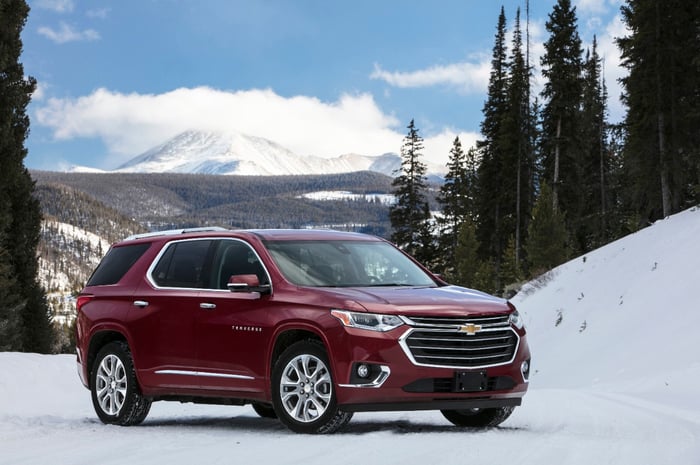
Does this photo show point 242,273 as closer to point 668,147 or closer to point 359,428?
point 359,428

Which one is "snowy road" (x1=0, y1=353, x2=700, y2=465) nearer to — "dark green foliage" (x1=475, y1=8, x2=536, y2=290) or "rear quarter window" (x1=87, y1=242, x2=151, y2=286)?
"rear quarter window" (x1=87, y1=242, x2=151, y2=286)

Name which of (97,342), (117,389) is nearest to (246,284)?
(117,389)

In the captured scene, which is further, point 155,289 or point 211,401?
point 155,289

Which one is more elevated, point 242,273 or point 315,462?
point 242,273

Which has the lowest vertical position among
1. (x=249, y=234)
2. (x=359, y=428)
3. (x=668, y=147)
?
(x=359, y=428)

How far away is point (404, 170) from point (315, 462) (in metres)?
65.1

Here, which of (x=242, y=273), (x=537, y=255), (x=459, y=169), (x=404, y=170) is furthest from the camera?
(x=459, y=169)

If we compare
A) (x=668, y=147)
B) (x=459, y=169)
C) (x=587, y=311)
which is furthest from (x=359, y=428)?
(x=459, y=169)

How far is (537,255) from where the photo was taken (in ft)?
167

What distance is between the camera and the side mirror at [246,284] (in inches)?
342

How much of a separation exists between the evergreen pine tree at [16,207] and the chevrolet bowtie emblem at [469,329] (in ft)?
92.9

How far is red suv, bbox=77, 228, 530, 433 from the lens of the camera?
807 cm

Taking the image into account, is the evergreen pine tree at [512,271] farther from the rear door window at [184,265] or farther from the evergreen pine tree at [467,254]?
the rear door window at [184,265]

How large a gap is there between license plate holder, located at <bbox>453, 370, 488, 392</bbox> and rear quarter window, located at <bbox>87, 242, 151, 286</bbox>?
13.6 feet
